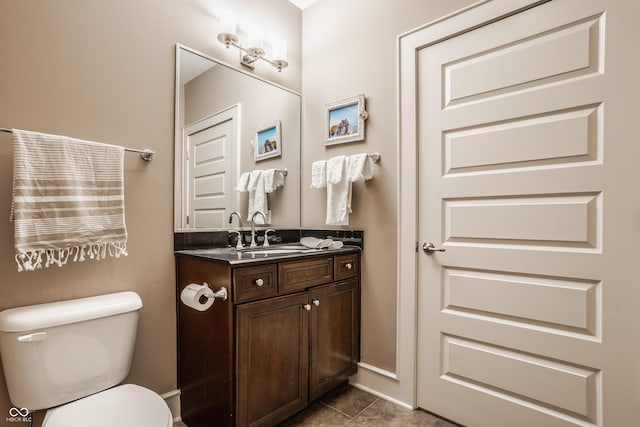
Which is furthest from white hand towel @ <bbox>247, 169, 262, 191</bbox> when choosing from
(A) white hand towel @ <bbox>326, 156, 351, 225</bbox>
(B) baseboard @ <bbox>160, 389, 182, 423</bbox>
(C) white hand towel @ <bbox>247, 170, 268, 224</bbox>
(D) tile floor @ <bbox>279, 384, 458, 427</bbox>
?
(D) tile floor @ <bbox>279, 384, 458, 427</bbox>

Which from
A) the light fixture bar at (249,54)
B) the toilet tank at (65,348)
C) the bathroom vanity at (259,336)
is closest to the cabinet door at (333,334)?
the bathroom vanity at (259,336)

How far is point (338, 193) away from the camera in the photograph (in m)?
2.10

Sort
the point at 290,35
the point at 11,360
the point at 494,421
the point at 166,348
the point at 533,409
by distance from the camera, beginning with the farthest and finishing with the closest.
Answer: the point at 290,35
the point at 166,348
the point at 494,421
the point at 533,409
the point at 11,360

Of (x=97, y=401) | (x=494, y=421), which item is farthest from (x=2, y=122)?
(x=494, y=421)

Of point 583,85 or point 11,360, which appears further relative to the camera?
point 583,85

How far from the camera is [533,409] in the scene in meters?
1.50

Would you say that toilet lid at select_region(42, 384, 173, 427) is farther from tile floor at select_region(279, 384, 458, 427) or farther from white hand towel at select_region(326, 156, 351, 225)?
white hand towel at select_region(326, 156, 351, 225)

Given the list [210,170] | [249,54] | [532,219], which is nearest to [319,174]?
[210,170]

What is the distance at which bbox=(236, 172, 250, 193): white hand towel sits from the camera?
6.93ft

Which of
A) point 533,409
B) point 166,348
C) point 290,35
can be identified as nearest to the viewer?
point 533,409

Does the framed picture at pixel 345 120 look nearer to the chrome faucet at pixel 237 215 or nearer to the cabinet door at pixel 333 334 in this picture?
the chrome faucet at pixel 237 215

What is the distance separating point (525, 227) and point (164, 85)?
1.93 metres

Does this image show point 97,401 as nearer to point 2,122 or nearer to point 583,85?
point 2,122

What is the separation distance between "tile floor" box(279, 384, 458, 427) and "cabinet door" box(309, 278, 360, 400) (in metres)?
0.11
